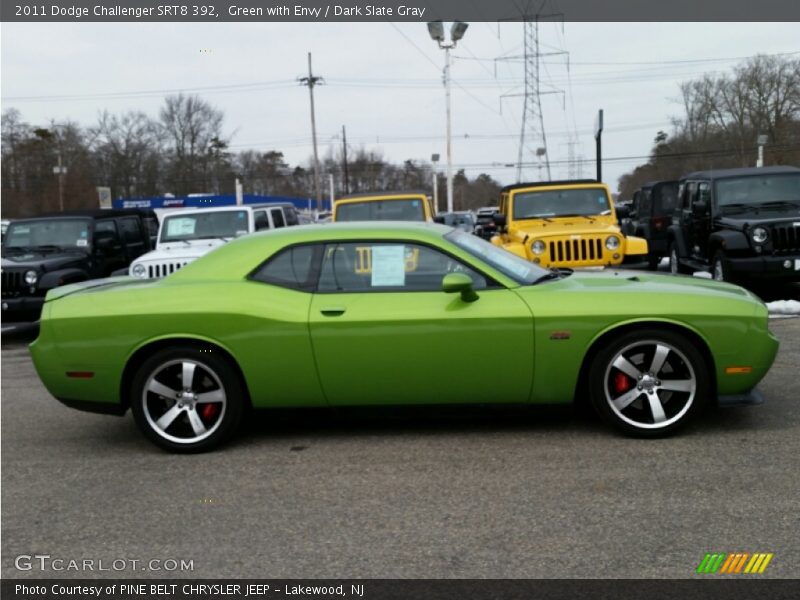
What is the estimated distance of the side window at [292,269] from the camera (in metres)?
5.29

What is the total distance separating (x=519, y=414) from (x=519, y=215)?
7937mm

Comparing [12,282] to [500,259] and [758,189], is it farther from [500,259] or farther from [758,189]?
[758,189]

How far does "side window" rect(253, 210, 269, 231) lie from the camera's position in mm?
12486

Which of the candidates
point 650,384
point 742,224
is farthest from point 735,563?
point 742,224

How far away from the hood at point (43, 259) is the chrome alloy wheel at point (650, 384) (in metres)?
9.09

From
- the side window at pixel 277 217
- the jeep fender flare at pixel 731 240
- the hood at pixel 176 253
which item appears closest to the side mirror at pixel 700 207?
the jeep fender flare at pixel 731 240

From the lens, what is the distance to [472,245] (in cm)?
557

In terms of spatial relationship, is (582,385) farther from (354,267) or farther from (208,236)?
(208,236)

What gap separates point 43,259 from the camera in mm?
11797

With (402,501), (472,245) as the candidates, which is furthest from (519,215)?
(402,501)

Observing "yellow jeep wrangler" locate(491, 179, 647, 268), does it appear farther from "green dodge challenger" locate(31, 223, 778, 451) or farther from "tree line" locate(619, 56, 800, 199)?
"tree line" locate(619, 56, 800, 199)

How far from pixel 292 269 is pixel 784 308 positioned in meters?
7.37

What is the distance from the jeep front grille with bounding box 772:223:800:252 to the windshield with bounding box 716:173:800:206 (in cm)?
106

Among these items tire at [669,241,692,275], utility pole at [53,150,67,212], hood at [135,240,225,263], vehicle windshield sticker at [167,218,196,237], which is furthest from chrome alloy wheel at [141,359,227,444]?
utility pole at [53,150,67,212]
